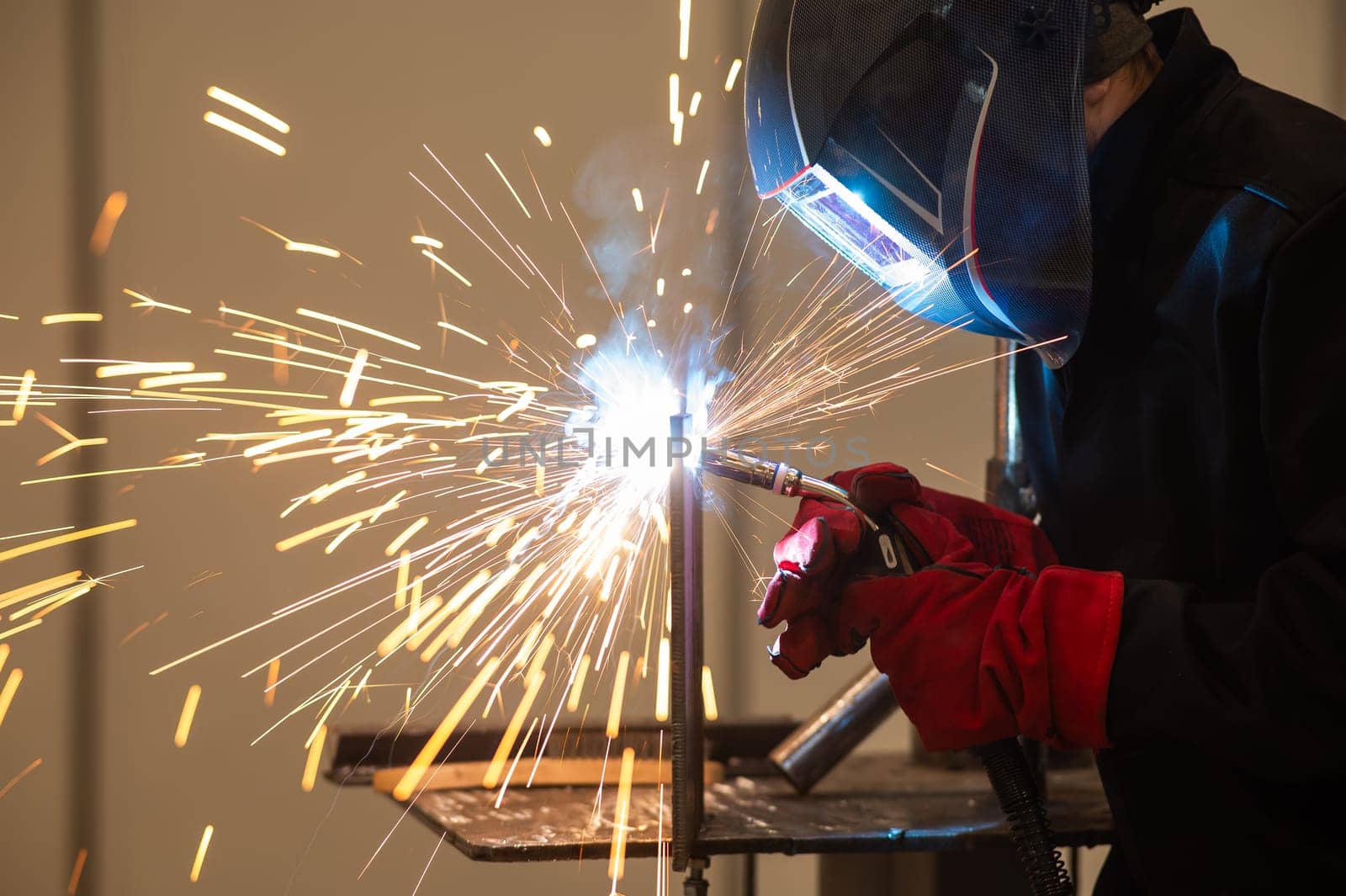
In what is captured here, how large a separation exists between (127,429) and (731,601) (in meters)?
1.75

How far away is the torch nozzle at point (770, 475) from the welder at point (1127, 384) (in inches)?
1.4

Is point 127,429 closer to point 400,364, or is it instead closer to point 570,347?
point 400,364

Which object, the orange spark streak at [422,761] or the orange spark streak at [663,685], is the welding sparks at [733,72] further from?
the orange spark streak at [422,761]

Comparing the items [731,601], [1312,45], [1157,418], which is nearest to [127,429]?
[731,601]

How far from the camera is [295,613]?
10.1ft

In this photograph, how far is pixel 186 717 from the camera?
2.98m

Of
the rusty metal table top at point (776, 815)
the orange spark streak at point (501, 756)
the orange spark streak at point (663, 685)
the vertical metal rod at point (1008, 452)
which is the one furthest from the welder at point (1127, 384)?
the orange spark streak at point (663, 685)

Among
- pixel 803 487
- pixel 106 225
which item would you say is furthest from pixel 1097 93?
pixel 106 225

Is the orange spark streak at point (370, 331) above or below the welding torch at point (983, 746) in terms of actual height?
above

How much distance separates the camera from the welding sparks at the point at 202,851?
301 centimetres

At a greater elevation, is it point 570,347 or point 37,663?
point 570,347

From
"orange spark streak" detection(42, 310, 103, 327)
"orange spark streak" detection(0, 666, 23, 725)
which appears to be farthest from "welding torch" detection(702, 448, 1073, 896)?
"orange spark streak" detection(0, 666, 23, 725)

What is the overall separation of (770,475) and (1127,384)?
48cm

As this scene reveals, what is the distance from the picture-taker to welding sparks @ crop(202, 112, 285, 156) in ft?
9.78
